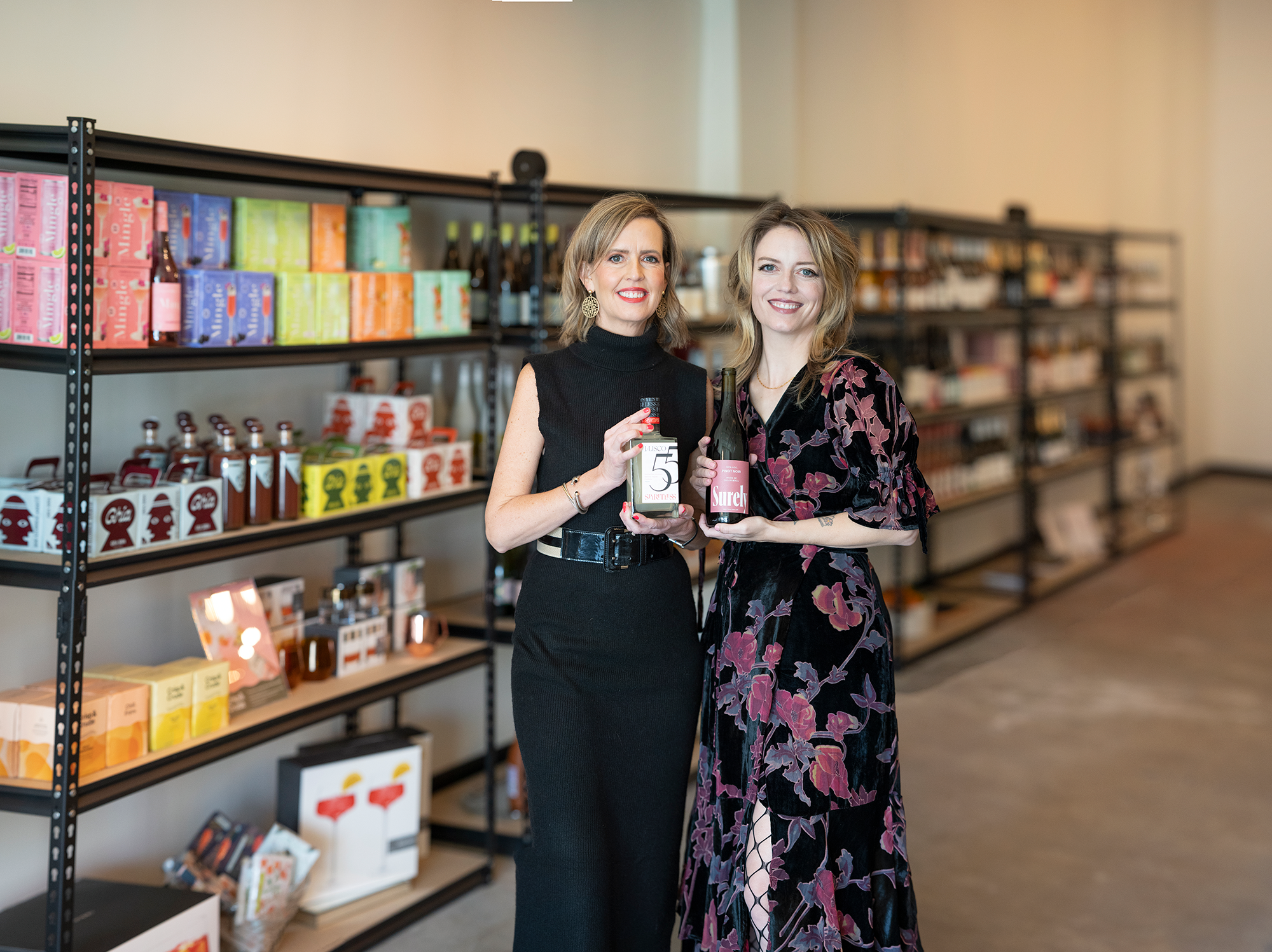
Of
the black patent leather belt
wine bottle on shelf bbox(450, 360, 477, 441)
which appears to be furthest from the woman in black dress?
wine bottle on shelf bbox(450, 360, 477, 441)

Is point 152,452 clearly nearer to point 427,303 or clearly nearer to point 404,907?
point 427,303

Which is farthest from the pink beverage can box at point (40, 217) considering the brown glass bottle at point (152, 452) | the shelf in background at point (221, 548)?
the shelf in background at point (221, 548)

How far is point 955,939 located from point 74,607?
229 cm

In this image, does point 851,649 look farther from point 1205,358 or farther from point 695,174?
point 1205,358

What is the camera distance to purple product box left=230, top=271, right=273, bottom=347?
2732mm

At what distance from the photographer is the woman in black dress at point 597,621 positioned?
2.25 metres

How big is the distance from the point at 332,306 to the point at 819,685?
1526 millimetres

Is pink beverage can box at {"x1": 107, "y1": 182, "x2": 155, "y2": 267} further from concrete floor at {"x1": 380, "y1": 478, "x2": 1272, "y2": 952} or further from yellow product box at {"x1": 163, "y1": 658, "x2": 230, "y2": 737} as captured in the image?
concrete floor at {"x1": 380, "y1": 478, "x2": 1272, "y2": 952}

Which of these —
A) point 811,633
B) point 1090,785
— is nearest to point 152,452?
point 811,633

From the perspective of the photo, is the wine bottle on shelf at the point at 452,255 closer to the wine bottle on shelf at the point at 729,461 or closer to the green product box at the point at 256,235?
the green product box at the point at 256,235

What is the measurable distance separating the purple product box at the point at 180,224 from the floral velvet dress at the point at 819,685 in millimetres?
1307

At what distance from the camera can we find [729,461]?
7.26 ft

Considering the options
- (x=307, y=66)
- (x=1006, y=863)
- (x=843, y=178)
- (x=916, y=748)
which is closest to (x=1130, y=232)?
(x=843, y=178)

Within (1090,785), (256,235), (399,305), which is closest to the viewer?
(256,235)
